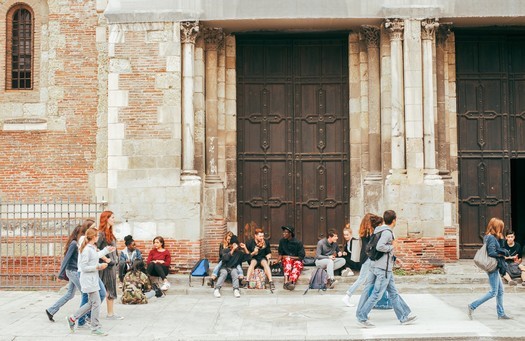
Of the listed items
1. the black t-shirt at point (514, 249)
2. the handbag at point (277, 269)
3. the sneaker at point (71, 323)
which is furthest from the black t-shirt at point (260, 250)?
the black t-shirt at point (514, 249)

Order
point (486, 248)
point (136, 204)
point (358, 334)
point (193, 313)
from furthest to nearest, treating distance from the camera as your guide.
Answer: point (136, 204), point (193, 313), point (486, 248), point (358, 334)

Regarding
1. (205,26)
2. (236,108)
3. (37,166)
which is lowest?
(37,166)

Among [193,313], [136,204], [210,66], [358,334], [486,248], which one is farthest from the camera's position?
[210,66]

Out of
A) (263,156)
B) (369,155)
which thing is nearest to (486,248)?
(369,155)

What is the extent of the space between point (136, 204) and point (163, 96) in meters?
Answer: 2.62

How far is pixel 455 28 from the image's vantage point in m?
16.8

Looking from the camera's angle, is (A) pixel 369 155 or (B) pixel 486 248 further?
(A) pixel 369 155

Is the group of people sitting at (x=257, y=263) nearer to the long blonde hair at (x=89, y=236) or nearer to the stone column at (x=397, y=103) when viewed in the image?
the stone column at (x=397, y=103)

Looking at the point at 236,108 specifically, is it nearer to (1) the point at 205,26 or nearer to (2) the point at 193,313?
(1) the point at 205,26

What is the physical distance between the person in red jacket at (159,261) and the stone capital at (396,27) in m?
7.19

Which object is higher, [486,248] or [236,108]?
[236,108]

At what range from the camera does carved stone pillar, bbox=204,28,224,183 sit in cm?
1662

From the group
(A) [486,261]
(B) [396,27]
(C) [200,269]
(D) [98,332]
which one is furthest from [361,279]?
(B) [396,27]

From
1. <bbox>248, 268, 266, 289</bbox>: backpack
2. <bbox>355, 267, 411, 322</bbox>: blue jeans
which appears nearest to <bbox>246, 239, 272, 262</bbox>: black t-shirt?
<bbox>248, 268, 266, 289</bbox>: backpack
